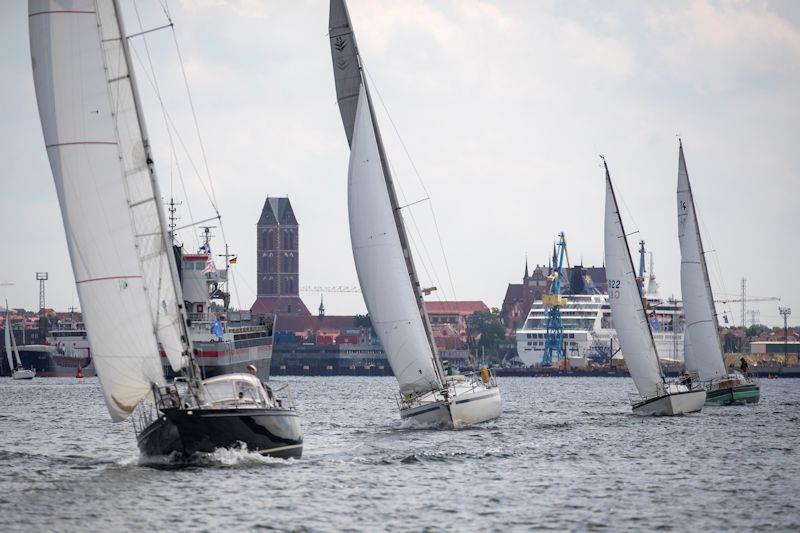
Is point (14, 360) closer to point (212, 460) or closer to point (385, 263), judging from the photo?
point (385, 263)

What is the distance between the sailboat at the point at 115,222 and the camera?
93.9ft

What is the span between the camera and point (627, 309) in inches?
2156

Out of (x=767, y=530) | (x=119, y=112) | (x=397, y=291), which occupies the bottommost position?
(x=767, y=530)

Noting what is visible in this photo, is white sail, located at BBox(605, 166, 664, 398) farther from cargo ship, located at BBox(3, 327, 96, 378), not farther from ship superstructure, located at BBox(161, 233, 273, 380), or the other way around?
cargo ship, located at BBox(3, 327, 96, 378)

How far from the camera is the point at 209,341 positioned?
109 metres

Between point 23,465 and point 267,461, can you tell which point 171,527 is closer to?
point 267,461

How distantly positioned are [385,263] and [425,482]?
14316mm

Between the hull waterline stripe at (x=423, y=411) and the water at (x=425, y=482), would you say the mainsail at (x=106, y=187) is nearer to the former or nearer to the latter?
the water at (x=425, y=482)

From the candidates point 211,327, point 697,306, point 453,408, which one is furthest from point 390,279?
point 211,327

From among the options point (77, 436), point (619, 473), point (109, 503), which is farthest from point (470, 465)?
point (77, 436)

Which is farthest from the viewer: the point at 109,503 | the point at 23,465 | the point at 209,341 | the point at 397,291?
the point at 209,341

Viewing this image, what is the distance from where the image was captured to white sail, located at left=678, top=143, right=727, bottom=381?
6122 cm

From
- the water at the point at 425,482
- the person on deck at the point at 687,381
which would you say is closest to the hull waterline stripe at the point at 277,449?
the water at the point at 425,482

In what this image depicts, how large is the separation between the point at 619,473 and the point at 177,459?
10770mm
